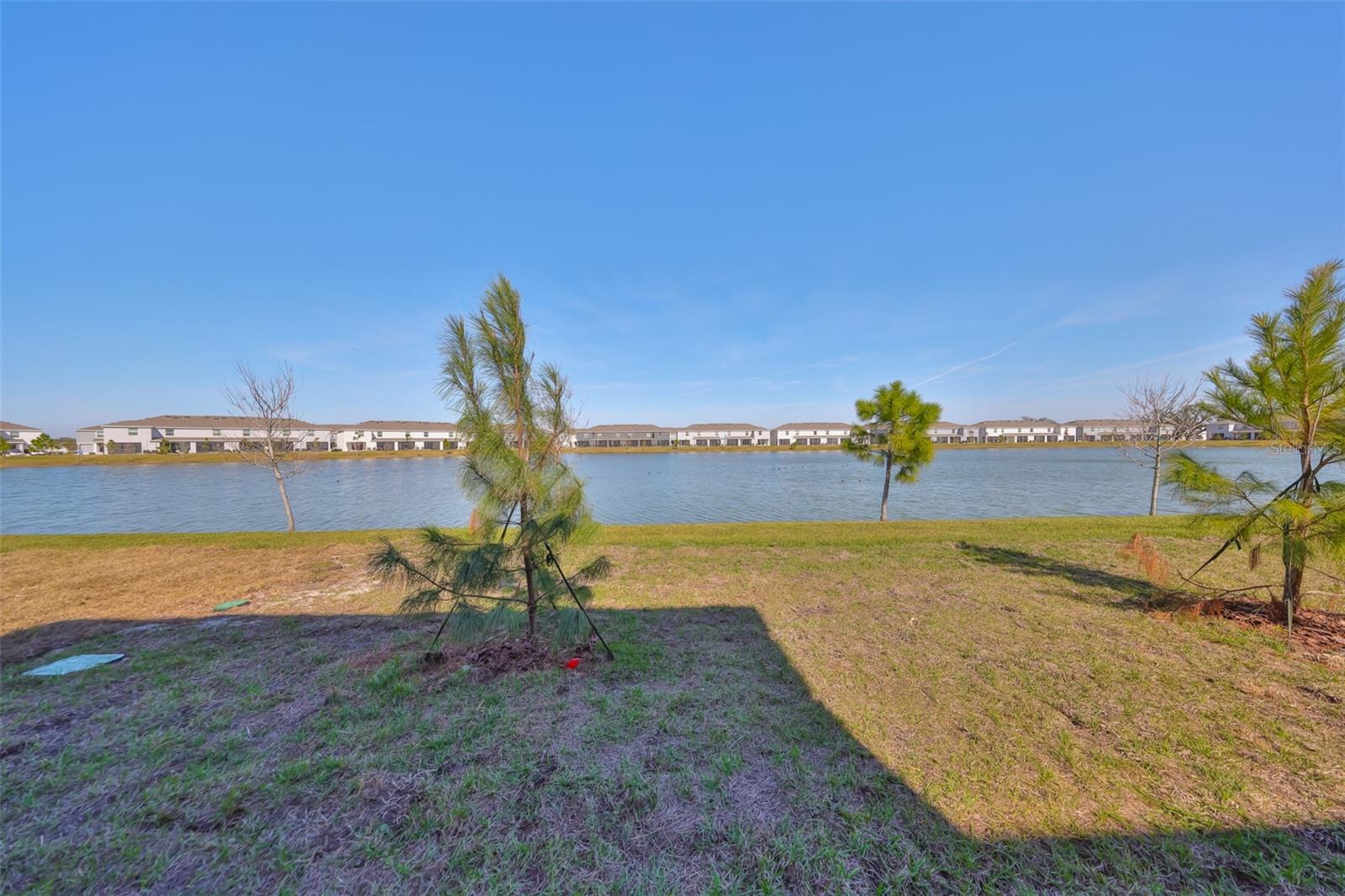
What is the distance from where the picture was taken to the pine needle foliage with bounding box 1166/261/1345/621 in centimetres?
453

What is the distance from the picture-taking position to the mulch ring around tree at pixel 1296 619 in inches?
180

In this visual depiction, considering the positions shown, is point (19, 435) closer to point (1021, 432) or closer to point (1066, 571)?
point (1066, 571)

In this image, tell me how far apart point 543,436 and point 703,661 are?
9.30 ft

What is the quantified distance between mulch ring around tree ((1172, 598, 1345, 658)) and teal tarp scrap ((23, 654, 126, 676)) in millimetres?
12102

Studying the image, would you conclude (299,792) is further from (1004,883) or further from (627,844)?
(1004,883)

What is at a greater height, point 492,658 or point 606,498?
point 492,658

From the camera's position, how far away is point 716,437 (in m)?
97.6

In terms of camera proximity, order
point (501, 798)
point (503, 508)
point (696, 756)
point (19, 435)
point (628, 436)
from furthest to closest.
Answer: point (628, 436) < point (19, 435) < point (503, 508) < point (696, 756) < point (501, 798)

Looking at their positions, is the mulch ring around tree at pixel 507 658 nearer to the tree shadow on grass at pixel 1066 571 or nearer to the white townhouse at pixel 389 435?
the tree shadow on grass at pixel 1066 571

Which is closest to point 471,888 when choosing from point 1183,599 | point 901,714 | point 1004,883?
point 1004,883

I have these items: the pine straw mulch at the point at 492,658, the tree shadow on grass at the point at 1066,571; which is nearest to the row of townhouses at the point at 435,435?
the tree shadow on grass at the point at 1066,571

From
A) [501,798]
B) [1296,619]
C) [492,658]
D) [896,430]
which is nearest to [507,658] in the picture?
[492,658]

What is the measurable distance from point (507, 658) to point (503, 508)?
5.37 feet

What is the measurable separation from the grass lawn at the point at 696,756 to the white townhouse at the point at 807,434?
9456 cm
